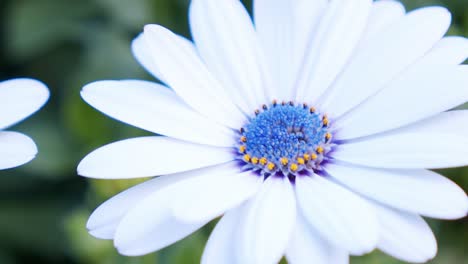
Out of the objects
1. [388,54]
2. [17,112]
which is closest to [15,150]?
[17,112]

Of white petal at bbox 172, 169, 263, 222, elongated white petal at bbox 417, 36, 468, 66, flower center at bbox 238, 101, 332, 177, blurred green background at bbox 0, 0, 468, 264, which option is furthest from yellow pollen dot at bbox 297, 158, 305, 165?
blurred green background at bbox 0, 0, 468, 264

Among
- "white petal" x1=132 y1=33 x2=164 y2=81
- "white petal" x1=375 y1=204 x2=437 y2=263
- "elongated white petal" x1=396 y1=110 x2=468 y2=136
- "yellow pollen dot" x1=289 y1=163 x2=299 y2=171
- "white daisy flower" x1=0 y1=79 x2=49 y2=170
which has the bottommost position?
"white petal" x1=375 y1=204 x2=437 y2=263

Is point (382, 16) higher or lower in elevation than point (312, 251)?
higher

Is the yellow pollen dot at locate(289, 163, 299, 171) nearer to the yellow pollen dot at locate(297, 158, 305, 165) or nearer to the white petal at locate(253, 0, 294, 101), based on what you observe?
the yellow pollen dot at locate(297, 158, 305, 165)

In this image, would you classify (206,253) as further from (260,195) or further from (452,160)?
(452,160)

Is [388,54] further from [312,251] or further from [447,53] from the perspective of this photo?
[312,251]

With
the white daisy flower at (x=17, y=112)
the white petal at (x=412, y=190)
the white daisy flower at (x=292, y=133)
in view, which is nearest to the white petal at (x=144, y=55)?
the white daisy flower at (x=292, y=133)
